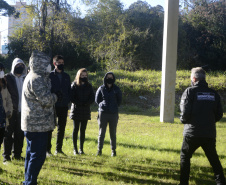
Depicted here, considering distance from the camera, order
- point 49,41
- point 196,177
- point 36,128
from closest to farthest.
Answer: point 36,128
point 196,177
point 49,41

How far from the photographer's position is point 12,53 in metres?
29.8

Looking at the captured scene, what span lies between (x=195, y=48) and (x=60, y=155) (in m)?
25.5

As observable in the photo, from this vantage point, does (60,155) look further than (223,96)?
No

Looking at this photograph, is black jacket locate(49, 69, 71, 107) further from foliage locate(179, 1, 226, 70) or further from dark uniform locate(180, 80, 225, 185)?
foliage locate(179, 1, 226, 70)

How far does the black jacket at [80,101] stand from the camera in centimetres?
708

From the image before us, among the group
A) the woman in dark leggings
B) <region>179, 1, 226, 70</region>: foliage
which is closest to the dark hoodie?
the woman in dark leggings

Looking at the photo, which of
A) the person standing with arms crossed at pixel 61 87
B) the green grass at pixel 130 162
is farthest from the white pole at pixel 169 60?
the person standing with arms crossed at pixel 61 87

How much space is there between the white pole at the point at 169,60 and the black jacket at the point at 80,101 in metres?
6.75

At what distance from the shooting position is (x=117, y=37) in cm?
2541

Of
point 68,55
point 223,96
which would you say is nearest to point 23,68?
point 223,96

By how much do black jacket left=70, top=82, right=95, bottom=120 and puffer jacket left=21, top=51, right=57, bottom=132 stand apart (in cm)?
246

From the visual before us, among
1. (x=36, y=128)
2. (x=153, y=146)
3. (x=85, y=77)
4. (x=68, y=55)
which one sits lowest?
(x=153, y=146)

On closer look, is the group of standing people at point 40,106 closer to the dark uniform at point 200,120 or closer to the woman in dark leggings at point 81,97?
the woman in dark leggings at point 81,97

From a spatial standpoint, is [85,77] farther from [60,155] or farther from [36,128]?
[36,128]
